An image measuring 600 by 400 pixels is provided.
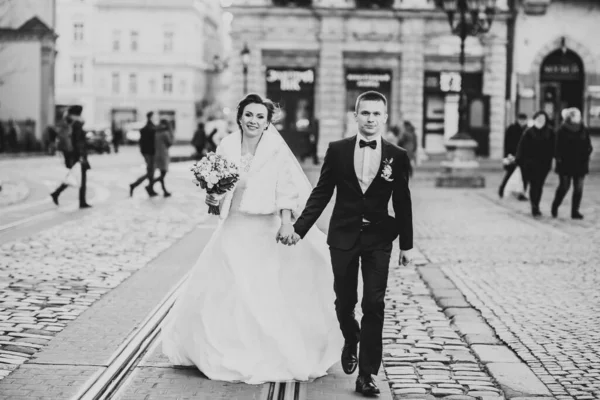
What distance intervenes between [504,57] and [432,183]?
47.5ft

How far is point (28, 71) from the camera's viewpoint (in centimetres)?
5131

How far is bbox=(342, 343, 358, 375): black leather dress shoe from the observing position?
604cm

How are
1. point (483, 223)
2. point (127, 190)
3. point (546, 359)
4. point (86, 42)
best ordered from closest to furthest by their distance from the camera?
1. point (546, 359)
2. point (483, 223)
3. point (127, 190)
4. point (86, 42)

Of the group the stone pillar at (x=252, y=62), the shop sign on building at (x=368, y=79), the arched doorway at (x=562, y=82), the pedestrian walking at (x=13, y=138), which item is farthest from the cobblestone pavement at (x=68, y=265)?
the pedestrian walking at (x=13, y=138)

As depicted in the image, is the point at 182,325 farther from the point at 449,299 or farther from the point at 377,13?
the point at 377,13

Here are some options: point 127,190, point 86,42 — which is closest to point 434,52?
point 127,190

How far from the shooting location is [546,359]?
667 cm

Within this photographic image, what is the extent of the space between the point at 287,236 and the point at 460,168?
2117cm

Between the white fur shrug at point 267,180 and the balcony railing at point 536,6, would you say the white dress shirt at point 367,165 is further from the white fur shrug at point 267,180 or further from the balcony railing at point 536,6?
the balcony railing at point 536,6

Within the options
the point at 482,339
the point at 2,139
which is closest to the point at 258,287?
the point at 482,339

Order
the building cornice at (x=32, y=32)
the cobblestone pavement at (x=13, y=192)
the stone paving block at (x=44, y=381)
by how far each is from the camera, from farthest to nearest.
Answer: the building cornice at (x=32, y=32), the cobblestone pavement at (x=13, y=192), the stone paving block at (x=44, y=381)

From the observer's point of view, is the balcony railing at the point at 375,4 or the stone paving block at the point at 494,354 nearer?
the stone paving block at the point at 494,354

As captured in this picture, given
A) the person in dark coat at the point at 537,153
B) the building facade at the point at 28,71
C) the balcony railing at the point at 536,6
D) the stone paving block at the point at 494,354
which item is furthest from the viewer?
the building facade at the point at 28,71

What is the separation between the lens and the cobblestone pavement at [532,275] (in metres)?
6.71
